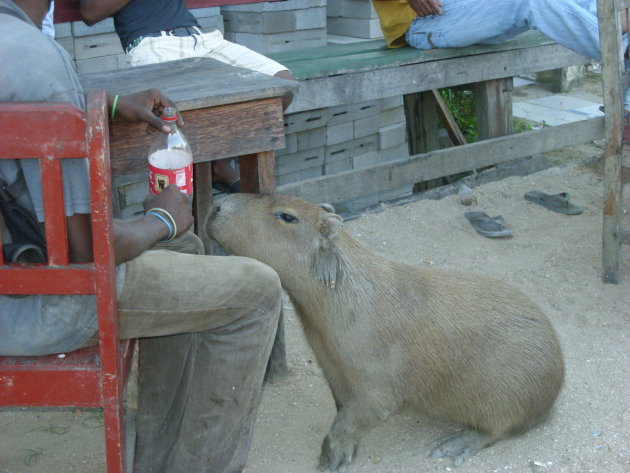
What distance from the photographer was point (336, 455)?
9.86ft

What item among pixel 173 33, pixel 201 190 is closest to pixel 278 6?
pixel 173 33

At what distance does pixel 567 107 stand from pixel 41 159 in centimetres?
799

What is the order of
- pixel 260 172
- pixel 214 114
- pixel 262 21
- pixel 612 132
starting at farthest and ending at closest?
pixel 262 21
pixel 612 132
pixel 260 172
pixel 214 114

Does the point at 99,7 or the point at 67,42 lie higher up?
the point at 99,7

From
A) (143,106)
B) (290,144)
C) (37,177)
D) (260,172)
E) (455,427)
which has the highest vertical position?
(143,106)

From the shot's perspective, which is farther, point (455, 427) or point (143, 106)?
point (455, 427)

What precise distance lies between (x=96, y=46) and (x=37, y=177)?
3.56 metres

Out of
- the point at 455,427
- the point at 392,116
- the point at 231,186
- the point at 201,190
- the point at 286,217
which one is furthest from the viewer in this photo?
the point at 392,116

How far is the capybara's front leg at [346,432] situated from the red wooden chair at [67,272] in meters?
Result: 1.00

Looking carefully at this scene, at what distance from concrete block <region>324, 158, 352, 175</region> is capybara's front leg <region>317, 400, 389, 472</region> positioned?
3712mm

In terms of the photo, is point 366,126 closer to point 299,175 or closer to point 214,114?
point 299,175

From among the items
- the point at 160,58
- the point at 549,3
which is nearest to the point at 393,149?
the point at 549,3

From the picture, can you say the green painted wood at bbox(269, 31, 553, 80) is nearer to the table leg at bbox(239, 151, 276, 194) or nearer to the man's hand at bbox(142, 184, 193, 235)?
the table leg at bbox(239, 151, 276, 194)

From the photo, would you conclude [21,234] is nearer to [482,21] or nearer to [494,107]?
[482,21]
